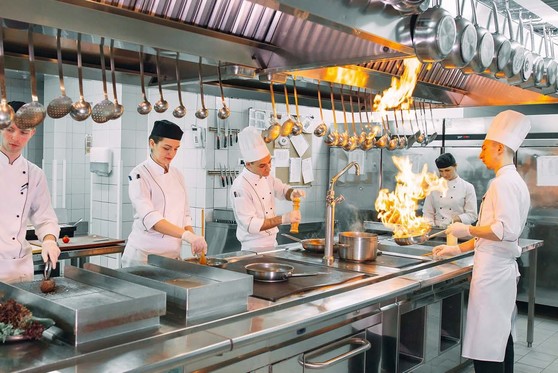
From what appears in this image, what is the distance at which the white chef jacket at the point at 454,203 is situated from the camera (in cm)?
567

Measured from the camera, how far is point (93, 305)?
1.78m

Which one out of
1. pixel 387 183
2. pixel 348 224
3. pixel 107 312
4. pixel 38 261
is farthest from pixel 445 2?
pixel 348 224

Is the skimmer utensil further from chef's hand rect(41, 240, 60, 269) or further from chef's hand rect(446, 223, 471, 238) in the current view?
chef's hand rect(446, 223, 471, 238)

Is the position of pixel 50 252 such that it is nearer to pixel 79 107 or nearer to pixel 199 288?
pixel 79 107

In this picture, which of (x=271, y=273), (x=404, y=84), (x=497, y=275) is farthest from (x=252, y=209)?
(x=497, y=275)

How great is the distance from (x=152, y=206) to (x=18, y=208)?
791 millimetres

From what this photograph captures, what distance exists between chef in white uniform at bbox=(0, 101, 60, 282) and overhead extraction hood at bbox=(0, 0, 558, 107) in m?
0.49

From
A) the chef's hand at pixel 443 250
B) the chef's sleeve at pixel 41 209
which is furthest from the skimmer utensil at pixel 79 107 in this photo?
the chef's hand at pixel 443 250

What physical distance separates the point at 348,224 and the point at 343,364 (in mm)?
4833

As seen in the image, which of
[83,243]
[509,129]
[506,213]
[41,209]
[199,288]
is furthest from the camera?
[83,243]

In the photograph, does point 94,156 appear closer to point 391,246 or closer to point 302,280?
point 391,246

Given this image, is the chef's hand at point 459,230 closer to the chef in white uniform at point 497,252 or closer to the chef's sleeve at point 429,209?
the chef in white uniform at point 497,252

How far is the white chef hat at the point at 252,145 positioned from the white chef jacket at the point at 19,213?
151 cm

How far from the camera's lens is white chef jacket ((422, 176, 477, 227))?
5.67 metres
